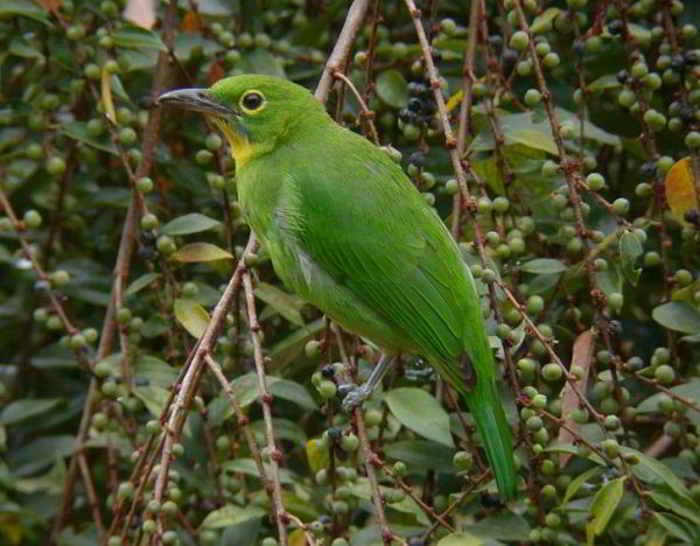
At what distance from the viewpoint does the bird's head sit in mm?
3725

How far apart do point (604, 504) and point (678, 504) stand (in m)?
0.20

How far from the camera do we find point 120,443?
3.88 metres

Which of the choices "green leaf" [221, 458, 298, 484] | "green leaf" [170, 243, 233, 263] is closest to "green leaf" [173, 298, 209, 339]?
"green leaf" [170, 243, 233, 263]

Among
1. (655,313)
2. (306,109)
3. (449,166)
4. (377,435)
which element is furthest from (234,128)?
(655,313)

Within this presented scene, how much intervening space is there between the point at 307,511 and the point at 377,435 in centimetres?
25

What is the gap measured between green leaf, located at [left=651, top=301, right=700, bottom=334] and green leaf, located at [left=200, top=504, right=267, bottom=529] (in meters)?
1.06

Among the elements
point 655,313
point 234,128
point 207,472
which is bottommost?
point 207,472

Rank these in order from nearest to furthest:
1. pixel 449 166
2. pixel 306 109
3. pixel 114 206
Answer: pixel 306 109, pixel 449 166, pixel 114 206

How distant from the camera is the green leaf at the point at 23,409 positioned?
4.18m

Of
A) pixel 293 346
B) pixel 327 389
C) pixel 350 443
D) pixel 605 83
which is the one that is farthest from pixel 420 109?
pixel 350 443

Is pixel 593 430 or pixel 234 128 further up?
pixel 234 128

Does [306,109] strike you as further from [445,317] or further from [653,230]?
[653,230]

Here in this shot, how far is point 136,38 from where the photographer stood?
388cm

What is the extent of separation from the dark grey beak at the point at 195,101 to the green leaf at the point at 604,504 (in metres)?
1.42
